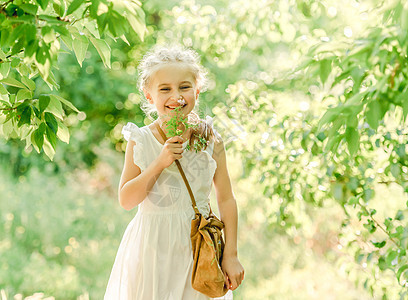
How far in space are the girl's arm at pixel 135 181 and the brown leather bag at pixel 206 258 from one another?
0.15 metres

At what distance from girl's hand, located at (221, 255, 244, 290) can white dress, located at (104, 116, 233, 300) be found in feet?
0.30

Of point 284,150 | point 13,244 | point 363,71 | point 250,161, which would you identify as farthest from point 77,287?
point 363,71

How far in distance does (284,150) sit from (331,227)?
210cm

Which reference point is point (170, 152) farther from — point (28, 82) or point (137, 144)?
point (28, 82)

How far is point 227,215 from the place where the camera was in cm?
160

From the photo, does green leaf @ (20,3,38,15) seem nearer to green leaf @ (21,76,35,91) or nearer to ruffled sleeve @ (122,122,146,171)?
green leaf @ (21,76,35,91)

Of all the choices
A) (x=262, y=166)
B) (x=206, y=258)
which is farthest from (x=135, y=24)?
(x=262, y=166)

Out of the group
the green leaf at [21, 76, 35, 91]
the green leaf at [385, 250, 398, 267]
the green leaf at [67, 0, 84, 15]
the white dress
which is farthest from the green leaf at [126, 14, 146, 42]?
the green leaf at [385, 250, 398, 267]

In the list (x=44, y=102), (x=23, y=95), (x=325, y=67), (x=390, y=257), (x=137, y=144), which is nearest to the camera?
(x=325, y=67)

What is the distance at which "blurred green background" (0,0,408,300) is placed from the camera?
1854mm

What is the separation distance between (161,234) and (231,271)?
0.25 meters

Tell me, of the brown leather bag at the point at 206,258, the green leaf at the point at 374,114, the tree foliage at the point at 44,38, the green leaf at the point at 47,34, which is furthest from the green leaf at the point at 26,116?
the green leaf at the point at 374,114

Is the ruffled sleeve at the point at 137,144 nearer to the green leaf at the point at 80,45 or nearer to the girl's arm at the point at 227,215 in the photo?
the girl's arm at the point at 227,215

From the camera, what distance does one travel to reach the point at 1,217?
4.47 m
